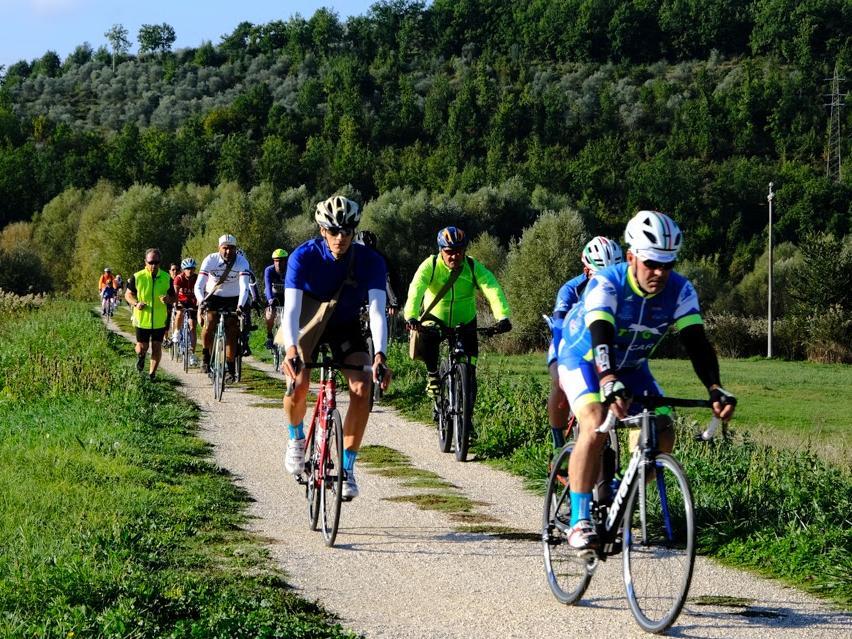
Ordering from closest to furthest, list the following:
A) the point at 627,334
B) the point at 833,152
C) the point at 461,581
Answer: the point at 627,334 < the point at 461,581 < the point at 833,152

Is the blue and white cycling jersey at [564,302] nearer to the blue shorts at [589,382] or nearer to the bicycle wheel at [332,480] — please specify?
the bicycle wheel at [332,480]

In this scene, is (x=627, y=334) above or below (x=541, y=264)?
below

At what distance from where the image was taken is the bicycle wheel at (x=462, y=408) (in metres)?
11.9

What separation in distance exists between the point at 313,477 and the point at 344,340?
1.00 metres

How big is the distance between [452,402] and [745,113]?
166 meters

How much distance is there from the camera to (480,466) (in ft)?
38.5

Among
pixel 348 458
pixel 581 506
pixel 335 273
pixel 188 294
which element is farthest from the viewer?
pixel 188 294

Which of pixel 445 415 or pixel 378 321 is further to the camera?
pixel 445 415

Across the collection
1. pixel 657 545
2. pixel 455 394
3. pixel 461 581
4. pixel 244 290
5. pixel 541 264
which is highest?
pixel 541 264

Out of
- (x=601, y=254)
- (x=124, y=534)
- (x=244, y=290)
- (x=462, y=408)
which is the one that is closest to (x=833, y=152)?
(x=244, y=290)

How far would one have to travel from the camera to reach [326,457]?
27.1ft

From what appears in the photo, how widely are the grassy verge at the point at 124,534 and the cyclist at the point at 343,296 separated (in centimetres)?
104

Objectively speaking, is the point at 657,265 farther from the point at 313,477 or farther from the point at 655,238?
the point at 313,477

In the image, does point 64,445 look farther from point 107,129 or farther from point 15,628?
point 107,129
